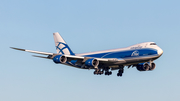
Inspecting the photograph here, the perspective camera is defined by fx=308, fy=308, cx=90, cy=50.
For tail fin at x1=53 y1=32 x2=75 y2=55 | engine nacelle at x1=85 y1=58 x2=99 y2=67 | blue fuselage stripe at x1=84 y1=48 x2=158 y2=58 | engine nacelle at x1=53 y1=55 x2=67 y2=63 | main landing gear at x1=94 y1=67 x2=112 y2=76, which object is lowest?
main landing gear at x1=94 y1=67 x2=112 y2=76

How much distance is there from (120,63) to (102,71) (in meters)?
7.43

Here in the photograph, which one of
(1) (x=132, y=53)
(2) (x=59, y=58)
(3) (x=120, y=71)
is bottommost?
(3) (x=120, y=71)

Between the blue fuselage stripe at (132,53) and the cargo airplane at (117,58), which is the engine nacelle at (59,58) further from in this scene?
the blue fuselage stripe at (132,53)

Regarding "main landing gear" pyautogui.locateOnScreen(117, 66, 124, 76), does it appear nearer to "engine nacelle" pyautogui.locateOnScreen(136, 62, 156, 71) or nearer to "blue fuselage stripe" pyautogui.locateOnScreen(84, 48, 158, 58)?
"engine nacelle" pyautogui.locateOnScreen(136, 62, 156, 71)

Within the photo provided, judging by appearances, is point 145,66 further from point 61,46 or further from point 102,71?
point 61,46

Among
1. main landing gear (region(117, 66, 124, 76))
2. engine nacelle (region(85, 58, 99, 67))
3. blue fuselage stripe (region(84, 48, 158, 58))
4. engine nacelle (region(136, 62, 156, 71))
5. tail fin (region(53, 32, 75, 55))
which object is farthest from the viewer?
tail fin (region(53, 32, 75, 55))

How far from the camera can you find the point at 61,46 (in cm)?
9006

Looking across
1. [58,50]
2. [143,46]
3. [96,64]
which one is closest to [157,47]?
[143,46]

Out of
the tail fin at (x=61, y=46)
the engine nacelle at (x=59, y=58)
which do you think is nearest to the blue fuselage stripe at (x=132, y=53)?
the engine nacelle at (x=59, y=58)

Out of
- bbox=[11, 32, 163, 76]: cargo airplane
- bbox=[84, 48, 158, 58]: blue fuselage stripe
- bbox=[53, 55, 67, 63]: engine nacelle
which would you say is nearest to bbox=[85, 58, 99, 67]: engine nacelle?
bbox=[11, 32, 163, 76]: cargo airplane

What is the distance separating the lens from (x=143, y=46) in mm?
73688

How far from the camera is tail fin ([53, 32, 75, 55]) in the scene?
292 feet

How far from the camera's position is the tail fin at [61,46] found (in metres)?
89.0

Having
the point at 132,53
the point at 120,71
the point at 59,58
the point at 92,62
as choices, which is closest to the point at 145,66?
the point at 120,71
